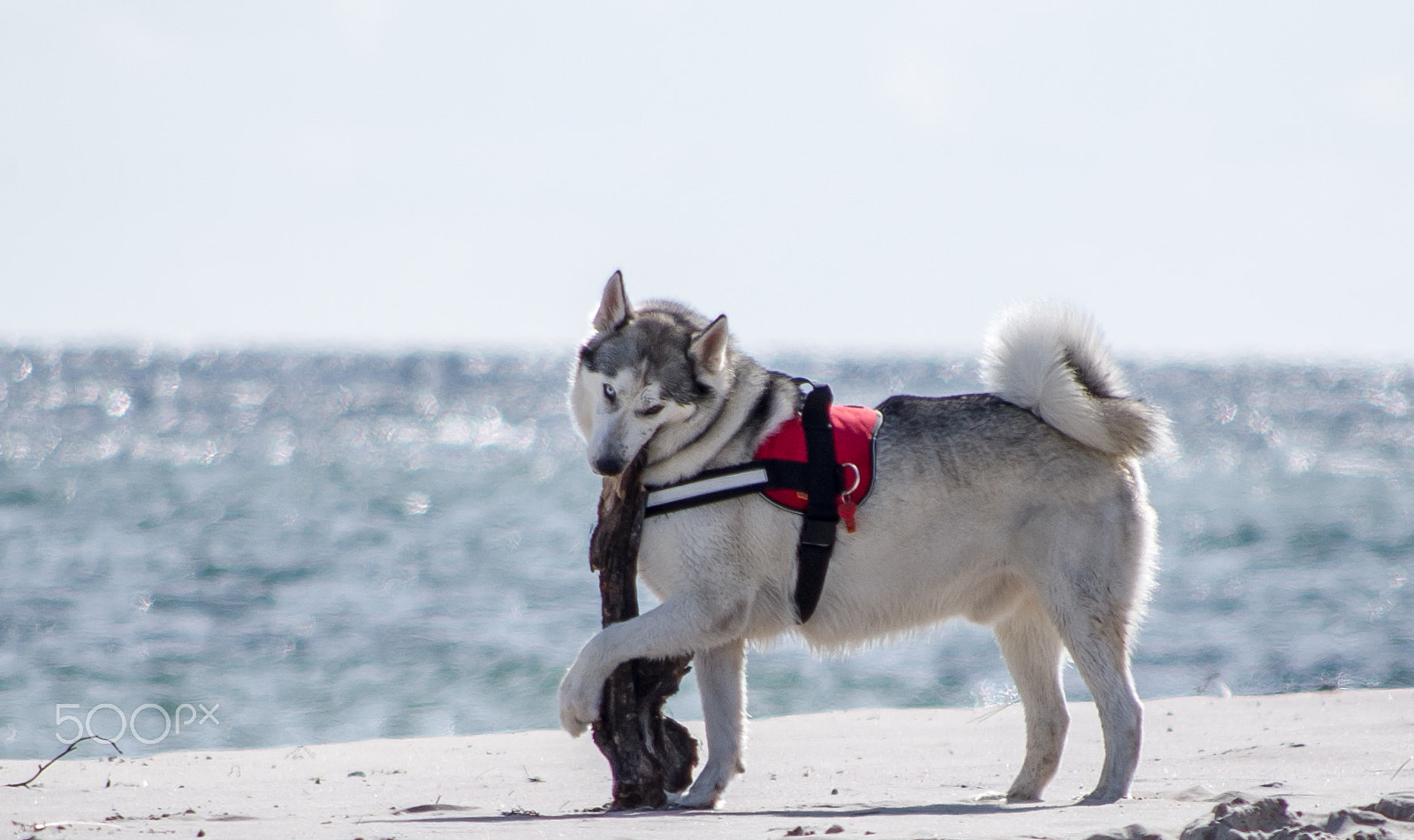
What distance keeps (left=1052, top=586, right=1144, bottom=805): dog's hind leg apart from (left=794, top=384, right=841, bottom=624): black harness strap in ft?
3.02

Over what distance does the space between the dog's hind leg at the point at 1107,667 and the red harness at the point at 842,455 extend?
88 centimetres

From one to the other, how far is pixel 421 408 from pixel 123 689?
38.5 meters

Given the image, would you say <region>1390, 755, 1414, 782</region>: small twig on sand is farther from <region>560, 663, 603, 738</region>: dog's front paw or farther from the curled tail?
<region>560, 663, 603, 738</region>: dog's front paw

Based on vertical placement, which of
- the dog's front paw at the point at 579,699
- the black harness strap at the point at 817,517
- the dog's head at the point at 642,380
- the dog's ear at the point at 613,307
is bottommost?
the dog's front paw at the point at 579,699

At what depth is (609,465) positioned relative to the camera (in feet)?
15.5

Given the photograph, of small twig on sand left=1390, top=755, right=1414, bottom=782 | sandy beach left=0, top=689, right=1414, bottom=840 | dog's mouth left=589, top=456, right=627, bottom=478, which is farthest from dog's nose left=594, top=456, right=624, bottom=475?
small twig on sand left=1390, top=755, right=1414, bottom=782

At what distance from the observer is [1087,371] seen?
546 centimetres

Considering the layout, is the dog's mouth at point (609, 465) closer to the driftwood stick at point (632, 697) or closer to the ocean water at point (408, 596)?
the driftwood stick at point (632, 697)

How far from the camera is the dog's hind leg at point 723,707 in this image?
197 inches

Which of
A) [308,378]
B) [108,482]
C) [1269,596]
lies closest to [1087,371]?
[1269,596]

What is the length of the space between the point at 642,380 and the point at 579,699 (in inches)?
44.6

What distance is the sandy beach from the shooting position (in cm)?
393

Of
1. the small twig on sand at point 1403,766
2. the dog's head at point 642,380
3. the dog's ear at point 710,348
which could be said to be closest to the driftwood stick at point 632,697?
the dog's head at point 642,380

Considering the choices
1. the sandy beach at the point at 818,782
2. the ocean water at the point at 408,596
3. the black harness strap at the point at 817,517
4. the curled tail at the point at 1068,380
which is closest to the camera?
the sandy beach at the point at 818,782
